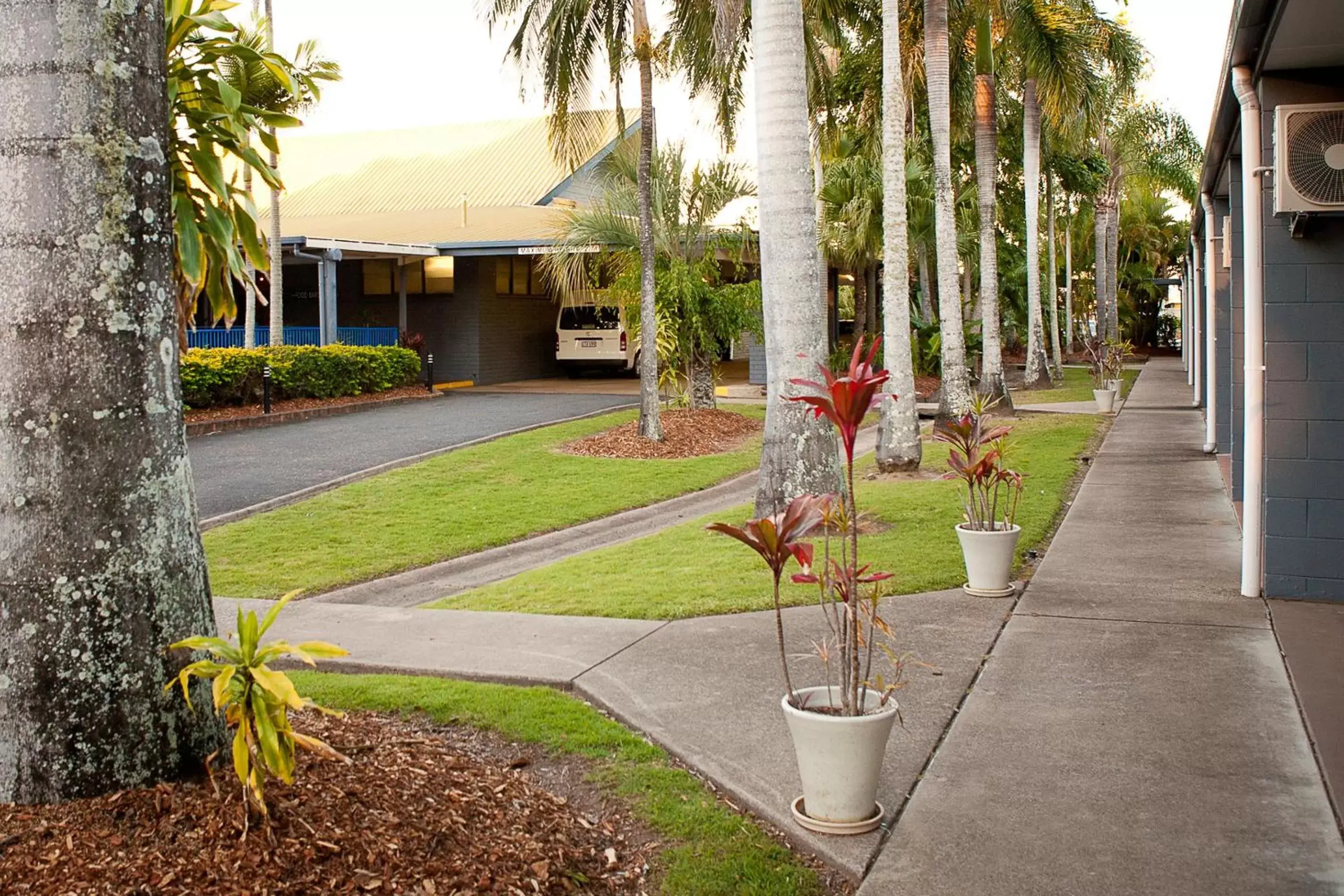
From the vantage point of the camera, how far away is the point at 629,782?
466 cm

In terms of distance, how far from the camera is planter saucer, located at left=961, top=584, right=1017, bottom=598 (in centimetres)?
755

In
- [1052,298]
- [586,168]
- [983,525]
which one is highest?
[586,168]

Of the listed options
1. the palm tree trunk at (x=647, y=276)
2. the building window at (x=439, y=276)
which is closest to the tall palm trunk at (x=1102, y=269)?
the building window at (x=439, y=276)

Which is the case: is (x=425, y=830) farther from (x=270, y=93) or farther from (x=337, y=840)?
(x=270, y=93)

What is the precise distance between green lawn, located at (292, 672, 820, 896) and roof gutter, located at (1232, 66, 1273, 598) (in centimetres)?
413

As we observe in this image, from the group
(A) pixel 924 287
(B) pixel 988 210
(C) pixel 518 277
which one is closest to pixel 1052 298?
(A) pixel 924 287

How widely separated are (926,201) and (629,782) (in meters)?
23.7

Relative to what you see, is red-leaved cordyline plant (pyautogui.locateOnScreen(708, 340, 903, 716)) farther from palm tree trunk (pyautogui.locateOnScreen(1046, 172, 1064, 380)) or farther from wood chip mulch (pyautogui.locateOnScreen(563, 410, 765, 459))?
palm tree trunk (pyautogui.locateOnScreen(1046, 172, 1064, 380))

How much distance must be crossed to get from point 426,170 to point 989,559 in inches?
1089

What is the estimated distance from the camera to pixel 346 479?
14.2 m

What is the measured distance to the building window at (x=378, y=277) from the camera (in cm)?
2934

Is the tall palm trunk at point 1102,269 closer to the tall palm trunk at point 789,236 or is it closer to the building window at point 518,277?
the building window at point 518,277

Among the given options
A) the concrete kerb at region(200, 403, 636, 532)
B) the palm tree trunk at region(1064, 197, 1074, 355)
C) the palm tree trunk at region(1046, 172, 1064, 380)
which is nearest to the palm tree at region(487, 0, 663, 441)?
the concrete kerb at region(200, 403, 636, 532)

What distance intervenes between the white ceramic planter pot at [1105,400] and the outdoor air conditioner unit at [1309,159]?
47.8ft
